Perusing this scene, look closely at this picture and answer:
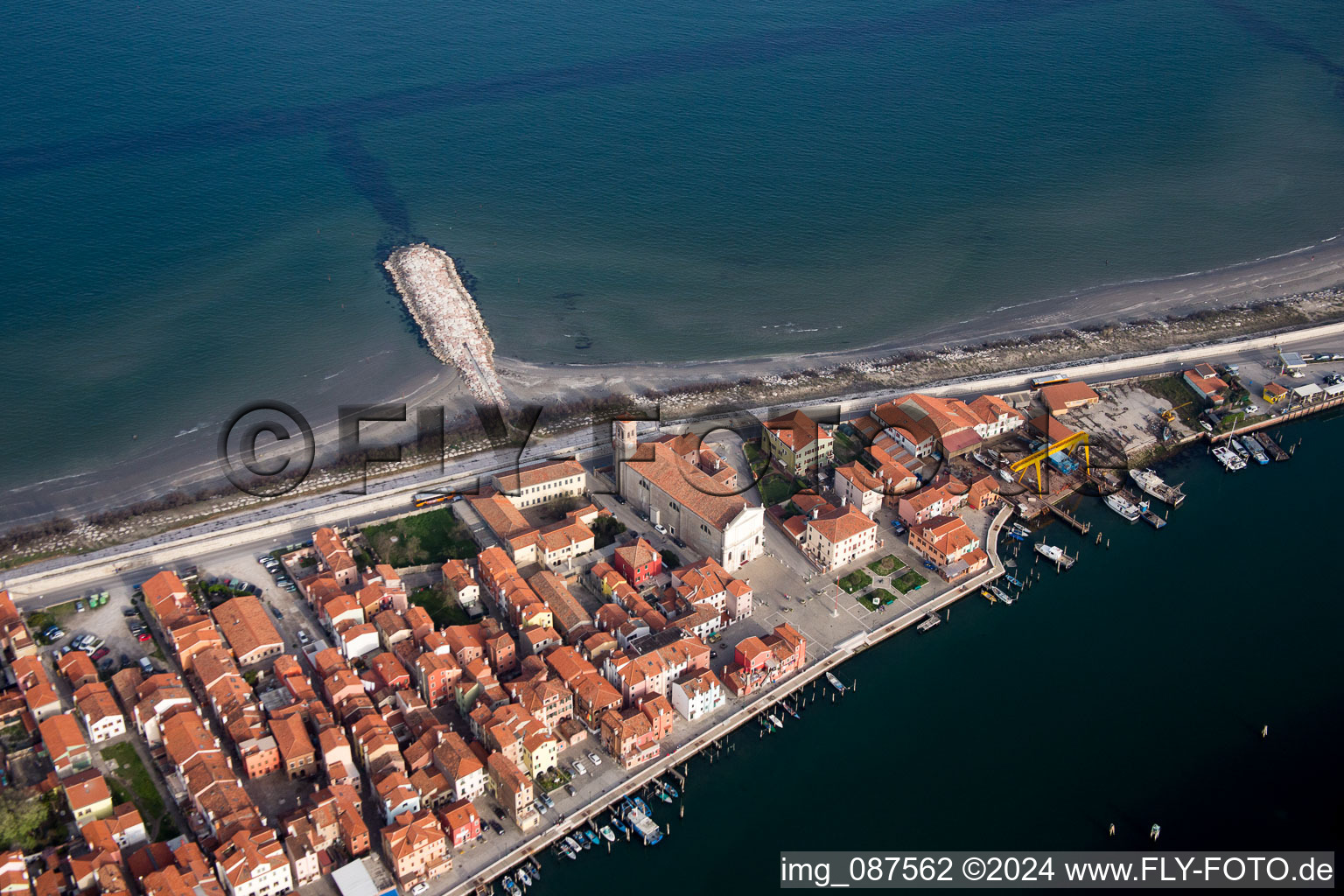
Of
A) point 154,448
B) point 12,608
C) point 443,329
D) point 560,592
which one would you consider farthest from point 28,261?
point 560,592

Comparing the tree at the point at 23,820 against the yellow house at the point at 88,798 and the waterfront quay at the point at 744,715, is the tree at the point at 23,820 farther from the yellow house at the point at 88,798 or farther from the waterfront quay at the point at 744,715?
the waterfront quay at the point at 744,715

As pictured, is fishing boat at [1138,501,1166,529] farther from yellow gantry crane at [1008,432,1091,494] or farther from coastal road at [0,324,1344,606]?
coastal road at [0,324,1344,606]

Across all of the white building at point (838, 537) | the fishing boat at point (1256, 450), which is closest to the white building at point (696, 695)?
the white building at point (838, 537)

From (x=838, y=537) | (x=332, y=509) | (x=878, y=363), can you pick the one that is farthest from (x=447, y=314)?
(x=838, y=537)

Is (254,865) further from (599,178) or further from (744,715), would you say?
(599,178)

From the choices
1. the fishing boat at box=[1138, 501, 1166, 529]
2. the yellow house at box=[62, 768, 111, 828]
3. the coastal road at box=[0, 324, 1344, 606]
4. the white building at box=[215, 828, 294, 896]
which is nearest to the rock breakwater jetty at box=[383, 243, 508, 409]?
the coastal road at box=[0, 324, 1344, 606]

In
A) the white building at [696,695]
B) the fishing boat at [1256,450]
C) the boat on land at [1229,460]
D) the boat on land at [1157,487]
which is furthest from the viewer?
the fishing boat at [1256,450]
